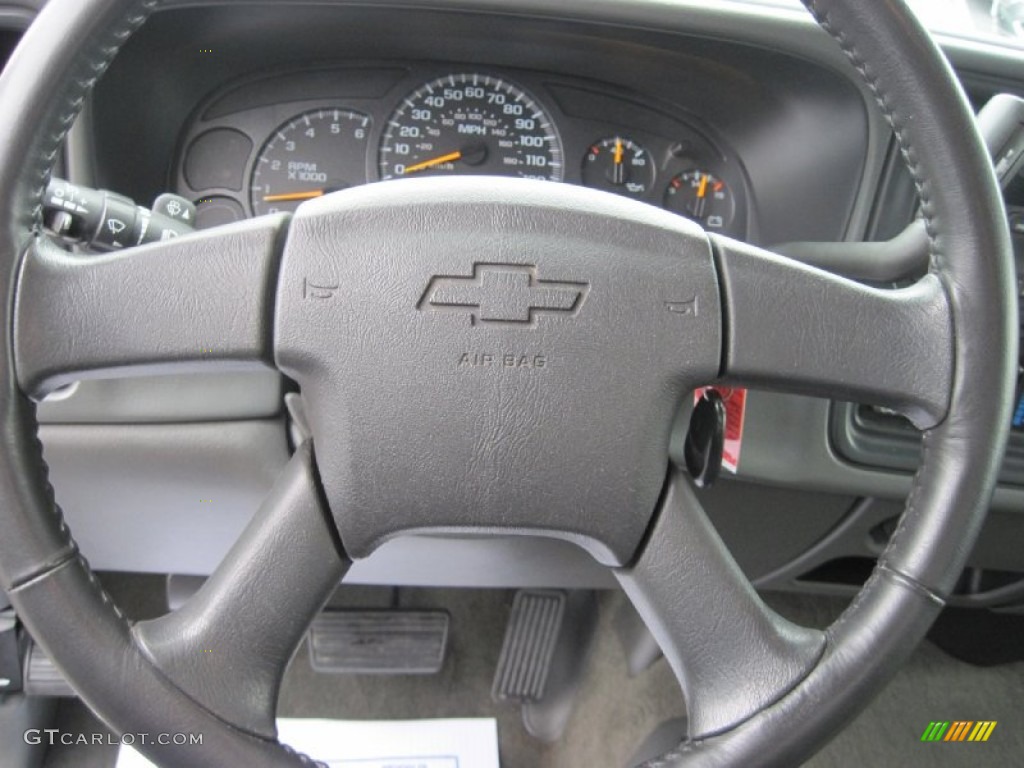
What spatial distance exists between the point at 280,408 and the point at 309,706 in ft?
2.03

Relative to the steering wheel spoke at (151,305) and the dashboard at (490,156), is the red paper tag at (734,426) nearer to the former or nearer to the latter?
the dashboard at (490,156)

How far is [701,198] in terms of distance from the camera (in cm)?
120

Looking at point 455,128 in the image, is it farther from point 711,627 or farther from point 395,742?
point 395,742

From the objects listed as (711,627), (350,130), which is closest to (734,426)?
(711,627)

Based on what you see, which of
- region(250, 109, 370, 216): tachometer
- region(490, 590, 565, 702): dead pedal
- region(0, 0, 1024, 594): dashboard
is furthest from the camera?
region(490, 590, 565, 702): dead pedal

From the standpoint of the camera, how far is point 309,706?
1.42 m

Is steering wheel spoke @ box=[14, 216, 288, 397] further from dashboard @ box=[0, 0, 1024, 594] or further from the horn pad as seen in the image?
dashboard @ box=[0, 0, 1024, 594]

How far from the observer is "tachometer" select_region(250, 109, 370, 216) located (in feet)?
3.68

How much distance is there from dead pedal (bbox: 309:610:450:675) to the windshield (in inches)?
38.2

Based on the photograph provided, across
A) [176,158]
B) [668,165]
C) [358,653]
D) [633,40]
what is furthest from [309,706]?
[633,40]

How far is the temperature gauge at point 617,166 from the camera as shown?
1.17 metres

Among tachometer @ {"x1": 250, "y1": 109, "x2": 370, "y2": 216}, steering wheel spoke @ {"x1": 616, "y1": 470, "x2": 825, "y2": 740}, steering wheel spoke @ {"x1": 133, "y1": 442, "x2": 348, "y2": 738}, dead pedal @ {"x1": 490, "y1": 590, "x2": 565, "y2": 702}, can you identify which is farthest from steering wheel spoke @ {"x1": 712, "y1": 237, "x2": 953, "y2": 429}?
dead pedal @ {"x1": 490, "y1": 590, "x2": 565, "y2": 702}

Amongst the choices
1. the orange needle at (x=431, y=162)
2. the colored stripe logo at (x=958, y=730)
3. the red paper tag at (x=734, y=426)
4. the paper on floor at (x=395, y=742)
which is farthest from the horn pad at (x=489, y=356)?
the colored stripe logo at (x=958, y=730)

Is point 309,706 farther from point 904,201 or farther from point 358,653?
point 904,201
